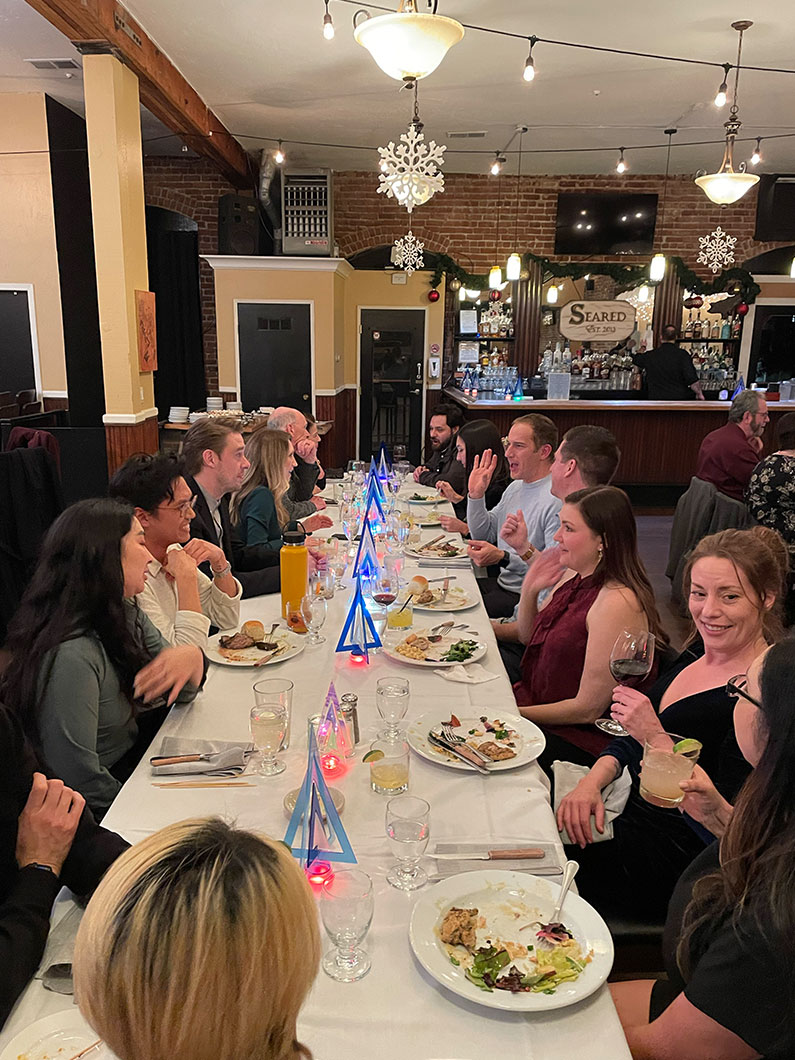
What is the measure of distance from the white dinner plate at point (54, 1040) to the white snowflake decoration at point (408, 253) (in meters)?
8.83

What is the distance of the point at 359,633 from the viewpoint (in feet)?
7.48

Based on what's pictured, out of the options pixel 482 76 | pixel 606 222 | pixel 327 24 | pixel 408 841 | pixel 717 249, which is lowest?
pixel 408 841

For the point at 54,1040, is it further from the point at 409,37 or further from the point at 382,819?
the point at 409,37

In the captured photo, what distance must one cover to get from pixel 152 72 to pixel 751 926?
6233mm

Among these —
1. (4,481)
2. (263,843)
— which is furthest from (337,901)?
(4,481)

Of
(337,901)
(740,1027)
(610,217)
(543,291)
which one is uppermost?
(610,217)

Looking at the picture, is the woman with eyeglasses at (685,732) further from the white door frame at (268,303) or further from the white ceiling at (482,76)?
the white door frame at (268,303)

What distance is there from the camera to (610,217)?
380 inches

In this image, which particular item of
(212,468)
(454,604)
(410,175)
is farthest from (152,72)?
(454,604)

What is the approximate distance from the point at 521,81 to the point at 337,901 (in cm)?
671

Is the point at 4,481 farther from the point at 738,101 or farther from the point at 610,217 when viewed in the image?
the point at 610,217

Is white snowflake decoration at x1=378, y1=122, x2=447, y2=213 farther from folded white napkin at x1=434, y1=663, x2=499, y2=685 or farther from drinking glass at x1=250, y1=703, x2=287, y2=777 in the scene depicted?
drinking glass at x1=250, y1=703, x2=287, y2=777

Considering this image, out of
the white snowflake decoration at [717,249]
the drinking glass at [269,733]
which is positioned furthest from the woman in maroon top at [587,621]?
the white snowflake decoration at [717,249]

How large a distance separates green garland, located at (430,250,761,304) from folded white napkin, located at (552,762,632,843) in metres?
8.67
